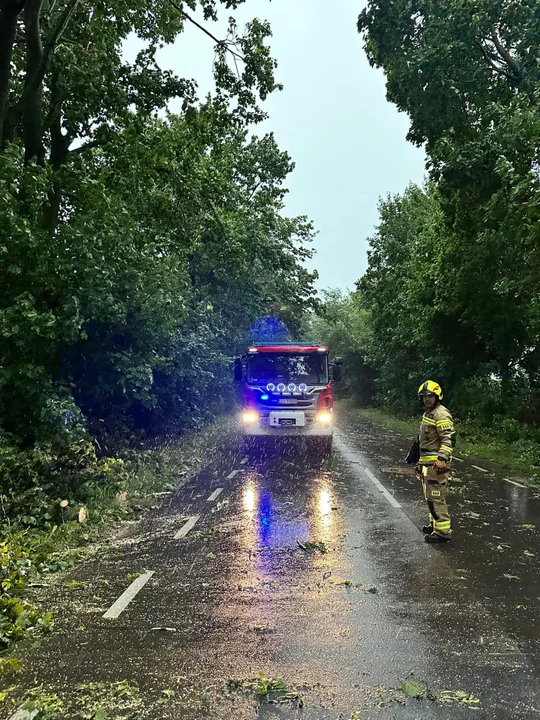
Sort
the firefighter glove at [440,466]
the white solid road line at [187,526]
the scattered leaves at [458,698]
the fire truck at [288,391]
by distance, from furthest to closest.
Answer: the fire truck at [288,391] → the white solid road line at [187,526] → the firefighter glove at [440,466] → the scattered leaves at [458,698]

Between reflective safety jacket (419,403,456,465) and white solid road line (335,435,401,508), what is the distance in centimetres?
227

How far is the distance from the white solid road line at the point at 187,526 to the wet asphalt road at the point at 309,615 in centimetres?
4

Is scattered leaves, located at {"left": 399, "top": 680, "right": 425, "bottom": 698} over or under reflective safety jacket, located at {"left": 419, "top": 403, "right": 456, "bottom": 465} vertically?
under

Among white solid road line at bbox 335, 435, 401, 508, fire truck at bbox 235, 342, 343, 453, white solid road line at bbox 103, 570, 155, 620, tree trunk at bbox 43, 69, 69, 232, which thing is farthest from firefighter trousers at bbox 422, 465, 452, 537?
tree trunk at bbox 43, 69, 69, 232

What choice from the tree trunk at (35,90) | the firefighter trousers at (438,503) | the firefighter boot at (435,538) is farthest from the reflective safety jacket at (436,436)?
the tree trunk at (35,90)

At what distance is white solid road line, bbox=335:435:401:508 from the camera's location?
1043cm

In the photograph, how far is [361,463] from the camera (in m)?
15.2

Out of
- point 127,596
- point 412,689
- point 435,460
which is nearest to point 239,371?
point 435,460

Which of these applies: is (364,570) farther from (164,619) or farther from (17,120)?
(17,120)

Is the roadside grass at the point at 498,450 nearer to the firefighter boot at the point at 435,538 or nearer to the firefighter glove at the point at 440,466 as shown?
the firefighter boot at the point at 435,538

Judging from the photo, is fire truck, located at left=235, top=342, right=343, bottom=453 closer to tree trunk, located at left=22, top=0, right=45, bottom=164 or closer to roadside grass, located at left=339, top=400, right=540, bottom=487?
roadside grass, located at left=339, top=400, right=540, bottom=487

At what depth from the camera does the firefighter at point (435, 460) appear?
7570mm

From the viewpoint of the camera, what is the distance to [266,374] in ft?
50.6

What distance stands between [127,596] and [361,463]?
10.2m
